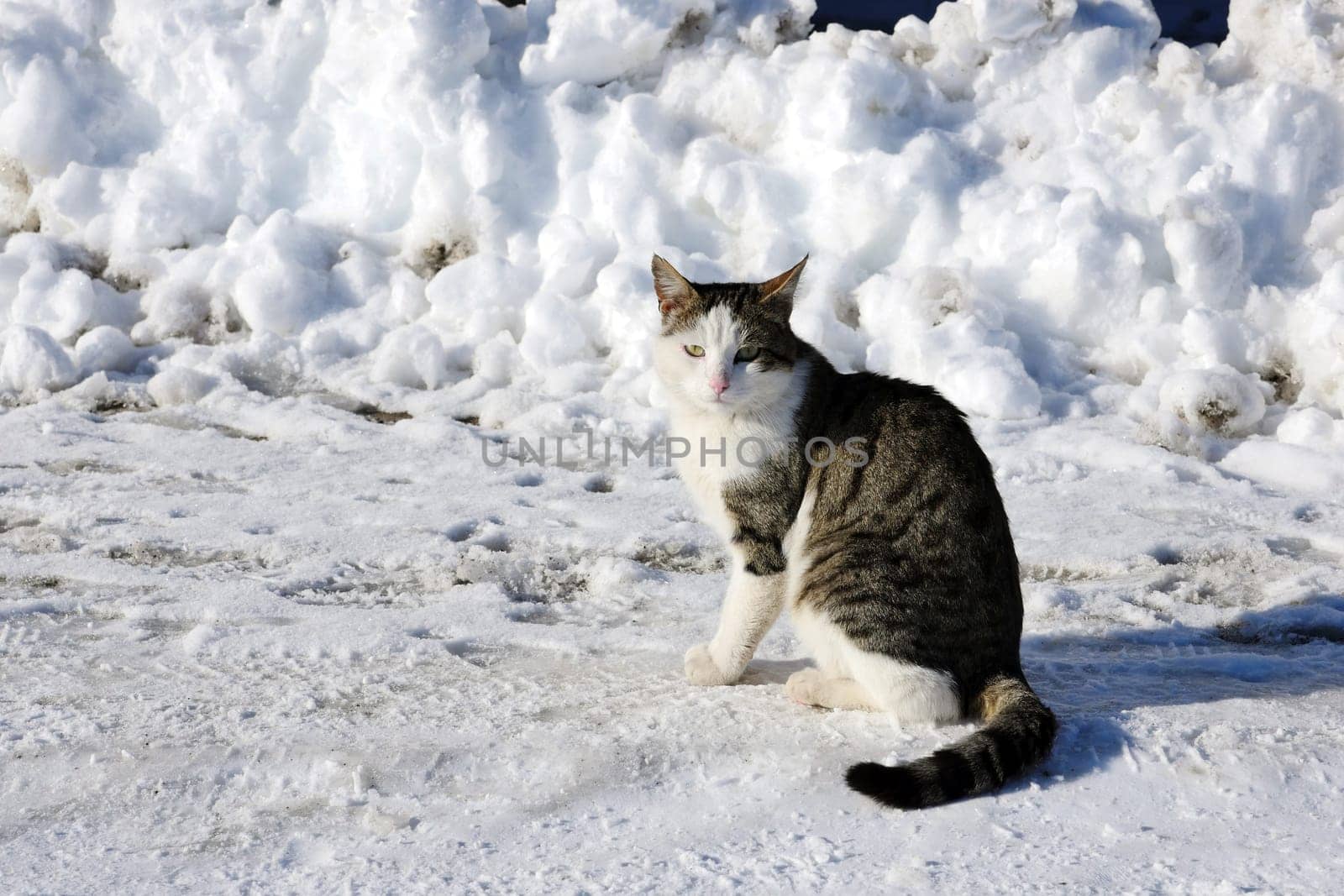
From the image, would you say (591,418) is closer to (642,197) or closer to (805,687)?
(642,197)

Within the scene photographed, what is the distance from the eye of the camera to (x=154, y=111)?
6605 mm

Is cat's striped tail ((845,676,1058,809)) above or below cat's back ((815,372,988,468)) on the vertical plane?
below

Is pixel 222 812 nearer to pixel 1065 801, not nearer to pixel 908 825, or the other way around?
pixel 908 825

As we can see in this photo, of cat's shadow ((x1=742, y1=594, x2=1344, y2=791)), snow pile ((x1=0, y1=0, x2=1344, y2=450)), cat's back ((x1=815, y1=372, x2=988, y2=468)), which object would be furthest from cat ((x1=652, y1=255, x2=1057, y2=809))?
snow pile ((x1=0, y1=0, x2=1344, y2=450))

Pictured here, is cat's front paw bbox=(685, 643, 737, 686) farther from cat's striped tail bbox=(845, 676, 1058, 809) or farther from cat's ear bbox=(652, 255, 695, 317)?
cat's ear bbox=(652, 255, 695, 317)

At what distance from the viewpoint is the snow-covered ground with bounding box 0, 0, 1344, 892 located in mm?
2502

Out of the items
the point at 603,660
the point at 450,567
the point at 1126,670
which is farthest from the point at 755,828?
the point at 450,567

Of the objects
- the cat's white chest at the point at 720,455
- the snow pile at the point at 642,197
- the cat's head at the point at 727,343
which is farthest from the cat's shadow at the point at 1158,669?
the snow pile at the point at 642,197

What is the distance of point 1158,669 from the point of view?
3.24m

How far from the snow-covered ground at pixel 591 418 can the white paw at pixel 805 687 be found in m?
0.05

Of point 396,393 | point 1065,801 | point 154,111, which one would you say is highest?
point 154,111

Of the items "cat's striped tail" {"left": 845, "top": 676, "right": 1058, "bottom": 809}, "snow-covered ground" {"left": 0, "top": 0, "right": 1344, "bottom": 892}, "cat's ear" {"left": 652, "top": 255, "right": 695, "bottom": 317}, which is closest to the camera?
"cat's striped tail" {"left": 845, "top": 676, "right": 1058, "bottom": 809}

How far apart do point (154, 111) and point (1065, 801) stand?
615 cm

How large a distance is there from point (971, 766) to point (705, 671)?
858mm
